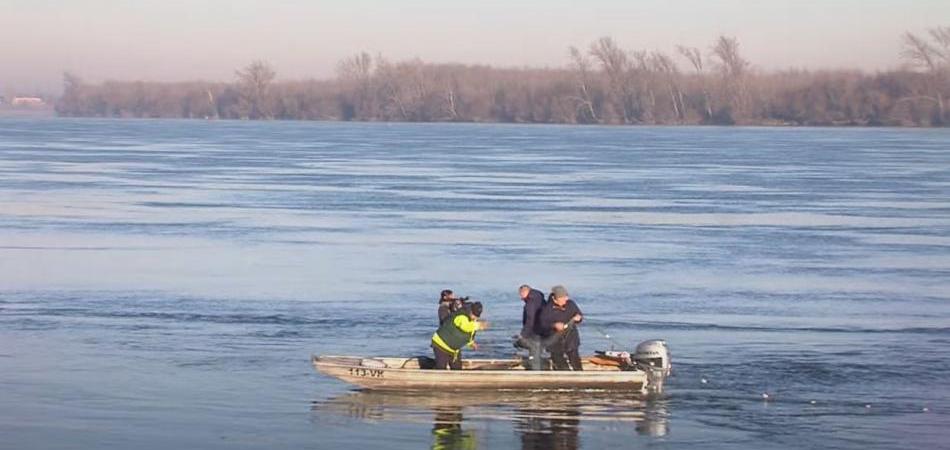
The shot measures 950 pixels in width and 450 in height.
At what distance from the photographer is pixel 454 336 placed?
2191cm

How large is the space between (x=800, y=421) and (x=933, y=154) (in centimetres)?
6999

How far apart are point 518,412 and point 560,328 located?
147 centimetres

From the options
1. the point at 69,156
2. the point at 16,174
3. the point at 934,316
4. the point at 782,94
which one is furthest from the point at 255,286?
the point at 782,94

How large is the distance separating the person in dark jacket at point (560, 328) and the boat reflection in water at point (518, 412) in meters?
0.46

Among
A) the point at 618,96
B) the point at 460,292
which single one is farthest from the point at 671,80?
the point at 460,292

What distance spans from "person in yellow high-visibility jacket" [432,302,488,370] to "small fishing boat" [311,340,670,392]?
0.20 meters

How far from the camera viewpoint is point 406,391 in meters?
22.2

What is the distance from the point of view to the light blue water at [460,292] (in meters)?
20.4

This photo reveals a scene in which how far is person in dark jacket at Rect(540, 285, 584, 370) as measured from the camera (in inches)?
866

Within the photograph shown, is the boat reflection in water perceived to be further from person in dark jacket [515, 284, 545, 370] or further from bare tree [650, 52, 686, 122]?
bare tree [650, 52, 686, 122]

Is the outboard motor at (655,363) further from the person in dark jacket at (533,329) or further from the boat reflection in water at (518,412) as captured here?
the person in dark jacket at (533,329)

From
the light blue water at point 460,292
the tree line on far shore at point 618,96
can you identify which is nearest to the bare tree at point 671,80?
the tree line on far shore at point 618,96

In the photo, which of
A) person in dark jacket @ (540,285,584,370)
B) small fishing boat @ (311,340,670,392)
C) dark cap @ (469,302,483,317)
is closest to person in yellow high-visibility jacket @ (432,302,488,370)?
dark cap @ (469,302,483,317)

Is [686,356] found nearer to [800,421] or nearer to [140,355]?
[800,421]
